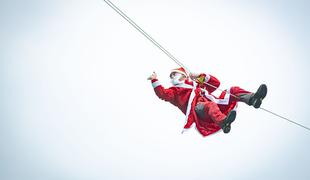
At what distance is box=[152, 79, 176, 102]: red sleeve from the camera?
8680 millimetres

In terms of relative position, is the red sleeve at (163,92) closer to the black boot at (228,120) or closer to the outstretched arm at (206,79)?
the outstretched arm at (206,79)

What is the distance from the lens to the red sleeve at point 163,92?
8680mm

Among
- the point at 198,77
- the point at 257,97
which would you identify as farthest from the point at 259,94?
the point at 198,77

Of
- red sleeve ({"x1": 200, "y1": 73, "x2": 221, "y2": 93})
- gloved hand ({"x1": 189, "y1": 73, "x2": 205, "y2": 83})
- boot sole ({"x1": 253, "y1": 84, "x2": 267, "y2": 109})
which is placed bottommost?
boot sole ({"x1": 253, "y1": 84, "x2": 267, "y2": 109})

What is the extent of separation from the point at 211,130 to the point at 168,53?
6.77ft

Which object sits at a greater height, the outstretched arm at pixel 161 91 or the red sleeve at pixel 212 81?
the outstretched arm at pixel 161 91

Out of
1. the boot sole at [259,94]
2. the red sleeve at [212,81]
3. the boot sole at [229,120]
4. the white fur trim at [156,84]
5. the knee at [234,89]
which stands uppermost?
the white fur trim at [156,84]

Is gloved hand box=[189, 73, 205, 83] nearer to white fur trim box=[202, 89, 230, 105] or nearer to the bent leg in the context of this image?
white fur trim box=[202, 89, 230, 105]

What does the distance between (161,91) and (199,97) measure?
771 millimetres

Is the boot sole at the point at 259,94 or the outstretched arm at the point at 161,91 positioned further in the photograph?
the outstretched arm at the point at 161,91

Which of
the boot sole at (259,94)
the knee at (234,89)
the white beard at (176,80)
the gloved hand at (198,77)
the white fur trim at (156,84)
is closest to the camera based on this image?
the boot sole at (259,94)

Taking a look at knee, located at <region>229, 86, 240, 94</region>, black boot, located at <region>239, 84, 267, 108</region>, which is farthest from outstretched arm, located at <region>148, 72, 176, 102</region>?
black boot, located at <region>239, 84, 267, 108</region>

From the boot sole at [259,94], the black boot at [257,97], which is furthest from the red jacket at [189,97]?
the boot sole at [259,94]

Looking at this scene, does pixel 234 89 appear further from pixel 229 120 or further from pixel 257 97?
pixel 229 120
